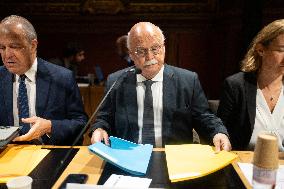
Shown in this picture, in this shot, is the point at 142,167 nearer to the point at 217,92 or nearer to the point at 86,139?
the point at 86,139

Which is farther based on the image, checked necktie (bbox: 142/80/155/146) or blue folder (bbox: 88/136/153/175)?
checked necktie (bbox: 142/80/155/146)

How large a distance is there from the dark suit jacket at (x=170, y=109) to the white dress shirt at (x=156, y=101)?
2cm

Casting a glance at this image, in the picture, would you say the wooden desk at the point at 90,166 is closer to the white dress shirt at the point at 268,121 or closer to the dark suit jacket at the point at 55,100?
the dark suit jacket at the point at 55,100

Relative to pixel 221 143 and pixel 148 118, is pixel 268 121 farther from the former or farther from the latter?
pixel 148 118

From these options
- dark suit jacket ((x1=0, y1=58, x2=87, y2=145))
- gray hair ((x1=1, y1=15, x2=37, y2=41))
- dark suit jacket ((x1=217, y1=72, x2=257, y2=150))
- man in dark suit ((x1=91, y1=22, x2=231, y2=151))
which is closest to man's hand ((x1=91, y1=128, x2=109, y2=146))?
man in dark suit ((x1=91, y1=22, x2=231, y2=151))

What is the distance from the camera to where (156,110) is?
2.21 m

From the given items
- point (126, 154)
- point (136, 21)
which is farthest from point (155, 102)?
point (136, 21)

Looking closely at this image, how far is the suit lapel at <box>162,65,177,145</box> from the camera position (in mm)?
2197

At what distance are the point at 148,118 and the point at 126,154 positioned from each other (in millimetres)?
600

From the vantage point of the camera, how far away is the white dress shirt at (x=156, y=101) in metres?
2.18

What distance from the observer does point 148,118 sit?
7.13 feet

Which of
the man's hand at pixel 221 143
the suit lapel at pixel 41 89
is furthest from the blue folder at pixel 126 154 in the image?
the suit lapel at pixel 41 89

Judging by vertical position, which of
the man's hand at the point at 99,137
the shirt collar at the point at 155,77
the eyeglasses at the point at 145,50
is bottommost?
the man's hand at the point at 99,137

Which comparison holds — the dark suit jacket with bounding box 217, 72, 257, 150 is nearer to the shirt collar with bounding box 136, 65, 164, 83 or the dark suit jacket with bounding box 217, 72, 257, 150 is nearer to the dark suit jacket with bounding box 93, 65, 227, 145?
the dark suit jacket with bounding box 93, 65, 227, 145
